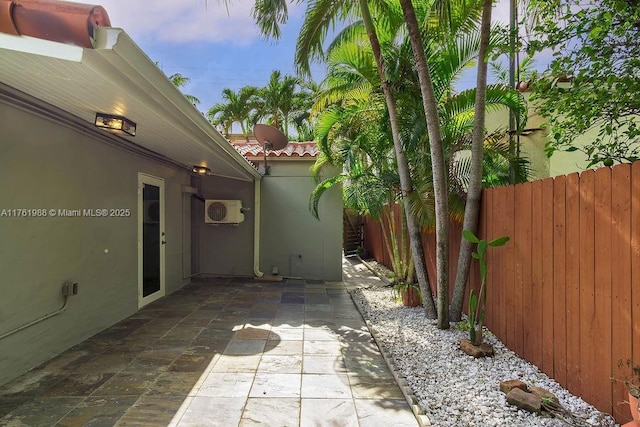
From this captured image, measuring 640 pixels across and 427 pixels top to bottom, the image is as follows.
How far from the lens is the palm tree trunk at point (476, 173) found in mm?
4387

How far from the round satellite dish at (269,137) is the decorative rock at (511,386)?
6.83 metres

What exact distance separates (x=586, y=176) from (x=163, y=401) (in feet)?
12.6

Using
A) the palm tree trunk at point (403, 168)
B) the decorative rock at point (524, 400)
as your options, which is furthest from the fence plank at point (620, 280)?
the palm tree trunk at point (403, 168)

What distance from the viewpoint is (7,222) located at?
3447 mm

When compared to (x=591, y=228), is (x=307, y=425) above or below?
below

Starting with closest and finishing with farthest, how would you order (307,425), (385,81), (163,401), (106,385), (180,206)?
(307,425)
(163,401)
(106,385)
(385,81)
(180,206)

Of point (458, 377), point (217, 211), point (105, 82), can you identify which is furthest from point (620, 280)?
point (217, 211)

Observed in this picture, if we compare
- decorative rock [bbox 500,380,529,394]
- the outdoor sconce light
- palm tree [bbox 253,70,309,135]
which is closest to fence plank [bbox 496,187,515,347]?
decorative rock [bbox 500,380,529,394]

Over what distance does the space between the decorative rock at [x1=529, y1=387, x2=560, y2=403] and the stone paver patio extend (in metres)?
1.01

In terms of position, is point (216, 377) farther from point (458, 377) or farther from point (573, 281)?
point (573, 281)

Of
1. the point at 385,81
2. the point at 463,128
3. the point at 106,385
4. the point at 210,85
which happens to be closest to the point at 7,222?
the point at 106,385

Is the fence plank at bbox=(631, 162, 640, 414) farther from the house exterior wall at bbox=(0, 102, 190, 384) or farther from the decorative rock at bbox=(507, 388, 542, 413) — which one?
the house exterior wall at bbox=(0, 102, 190, 384)

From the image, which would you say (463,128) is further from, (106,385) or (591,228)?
(106,385)

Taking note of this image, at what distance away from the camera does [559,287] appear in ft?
10.7
